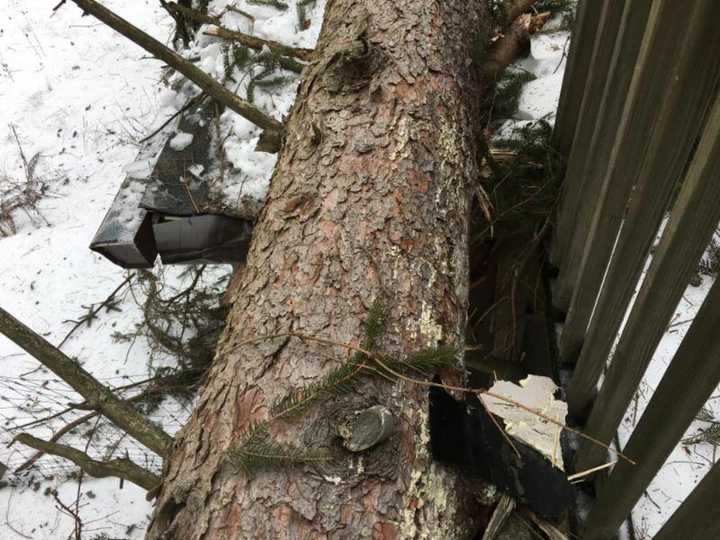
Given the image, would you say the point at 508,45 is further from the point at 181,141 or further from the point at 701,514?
the point at 701,514

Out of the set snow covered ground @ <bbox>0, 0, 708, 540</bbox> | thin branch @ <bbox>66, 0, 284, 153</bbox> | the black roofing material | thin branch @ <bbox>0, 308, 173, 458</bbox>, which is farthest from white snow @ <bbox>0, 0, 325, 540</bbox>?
thin branch @ <bbox>0, 308, 173, 458</bbox>

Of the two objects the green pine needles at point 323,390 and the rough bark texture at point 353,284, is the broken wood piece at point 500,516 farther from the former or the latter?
the green pine needles at point 323,390

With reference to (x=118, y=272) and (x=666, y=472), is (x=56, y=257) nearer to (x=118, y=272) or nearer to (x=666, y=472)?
(x=118, y=272)

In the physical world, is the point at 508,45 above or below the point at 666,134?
below

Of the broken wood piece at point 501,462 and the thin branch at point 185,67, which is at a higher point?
the thin branch at point 185,67

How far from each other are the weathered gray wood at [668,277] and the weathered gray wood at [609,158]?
12.9 inches

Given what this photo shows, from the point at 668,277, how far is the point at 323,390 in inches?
29.2

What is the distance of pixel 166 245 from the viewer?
239 cm

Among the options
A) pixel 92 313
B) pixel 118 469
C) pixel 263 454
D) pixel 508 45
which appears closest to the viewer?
pixel 263 454

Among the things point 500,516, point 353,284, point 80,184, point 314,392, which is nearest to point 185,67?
point 353,284

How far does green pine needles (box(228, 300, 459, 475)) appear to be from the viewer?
1.02m

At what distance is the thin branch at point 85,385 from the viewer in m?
1.58

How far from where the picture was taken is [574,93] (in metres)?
2.10

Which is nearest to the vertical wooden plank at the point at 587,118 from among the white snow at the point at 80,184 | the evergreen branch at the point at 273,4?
the white snow at the point at 80,184
